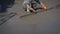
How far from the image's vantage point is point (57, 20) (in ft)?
21.0

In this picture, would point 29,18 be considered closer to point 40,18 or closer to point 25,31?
point 40,18

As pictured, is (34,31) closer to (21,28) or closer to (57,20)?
(21,28)

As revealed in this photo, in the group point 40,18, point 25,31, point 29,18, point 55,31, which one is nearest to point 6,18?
point 29,18

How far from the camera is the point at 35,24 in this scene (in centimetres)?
617

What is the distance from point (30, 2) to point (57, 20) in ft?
7.13

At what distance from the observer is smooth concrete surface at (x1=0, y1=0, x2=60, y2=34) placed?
5.50 meters

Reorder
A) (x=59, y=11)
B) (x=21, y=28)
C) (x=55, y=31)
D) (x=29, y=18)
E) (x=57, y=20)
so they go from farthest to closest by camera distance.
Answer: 1. (x=59, y=11)
2. (x=29, y=18)
3. (x=57, y=20)
4. (x=21, y=28)
5. (x=55, y=31)

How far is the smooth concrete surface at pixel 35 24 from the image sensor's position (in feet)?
18.0

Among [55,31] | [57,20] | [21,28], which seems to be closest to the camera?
[55,31]

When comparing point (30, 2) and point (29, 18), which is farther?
point (30, 2)

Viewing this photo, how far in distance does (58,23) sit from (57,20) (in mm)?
372

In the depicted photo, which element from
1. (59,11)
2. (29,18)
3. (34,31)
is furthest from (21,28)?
(59,11)

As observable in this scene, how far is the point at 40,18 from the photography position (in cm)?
680

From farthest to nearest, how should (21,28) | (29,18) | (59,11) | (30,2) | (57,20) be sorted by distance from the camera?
1. (30,2)
2. (59,11)
3. (29,18)
4. (57,20)
5. (21,28)
